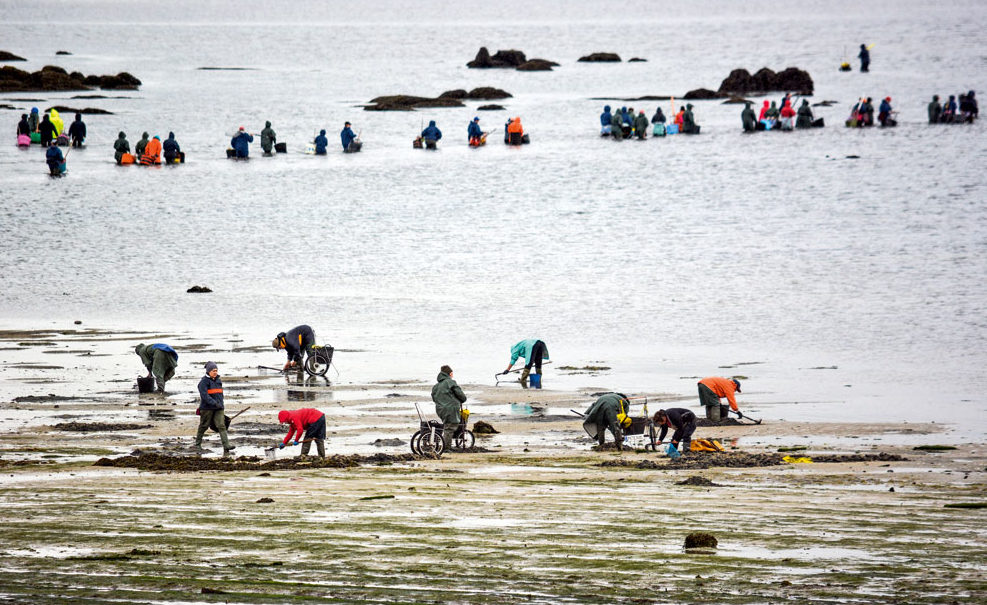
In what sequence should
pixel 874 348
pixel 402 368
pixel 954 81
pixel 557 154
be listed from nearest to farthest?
pixel 402 368 < pixel 874 348 < pixel 557 154 < pixel 954 81

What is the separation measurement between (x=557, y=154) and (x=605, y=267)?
28.2m

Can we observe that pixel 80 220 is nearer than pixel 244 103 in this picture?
Yes

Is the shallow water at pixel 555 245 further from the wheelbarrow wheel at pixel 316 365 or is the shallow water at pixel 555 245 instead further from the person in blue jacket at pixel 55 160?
the wheelbarrow wheel at pixel 316 365

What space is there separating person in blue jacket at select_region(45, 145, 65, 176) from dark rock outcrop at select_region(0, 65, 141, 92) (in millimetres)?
37916

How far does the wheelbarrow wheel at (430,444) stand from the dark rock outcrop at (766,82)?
85.1m

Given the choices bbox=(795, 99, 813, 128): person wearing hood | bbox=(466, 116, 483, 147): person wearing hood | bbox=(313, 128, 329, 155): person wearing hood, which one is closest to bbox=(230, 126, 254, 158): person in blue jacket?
bbox=(313, 128, 329, 155): person wearing hood

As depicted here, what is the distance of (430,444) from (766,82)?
286 ft

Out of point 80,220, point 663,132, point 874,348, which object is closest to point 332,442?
point 874,348

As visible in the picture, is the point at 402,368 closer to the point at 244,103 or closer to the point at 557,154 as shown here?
the point at 557,154

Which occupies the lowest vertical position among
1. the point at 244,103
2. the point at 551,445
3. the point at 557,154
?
the point at 551,445

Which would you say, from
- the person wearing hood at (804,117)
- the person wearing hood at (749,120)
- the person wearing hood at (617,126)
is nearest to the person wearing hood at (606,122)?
the person wearing hood at (617,126)

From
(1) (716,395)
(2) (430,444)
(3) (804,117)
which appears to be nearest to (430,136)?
(3) (804,117)

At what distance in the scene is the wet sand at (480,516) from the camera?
9781mm

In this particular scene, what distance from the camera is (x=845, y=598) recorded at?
368 inches
